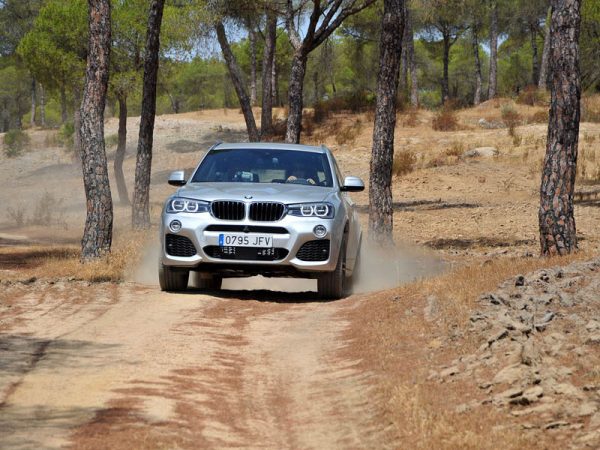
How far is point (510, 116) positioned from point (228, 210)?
106 ft

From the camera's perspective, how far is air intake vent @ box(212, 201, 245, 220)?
436 inches

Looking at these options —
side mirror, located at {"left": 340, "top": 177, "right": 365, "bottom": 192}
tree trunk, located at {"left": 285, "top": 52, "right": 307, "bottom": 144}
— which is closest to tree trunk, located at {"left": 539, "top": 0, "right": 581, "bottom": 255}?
side mirror, located at {"left": 340, "top": 177, "right": 365, "bottom": 192}

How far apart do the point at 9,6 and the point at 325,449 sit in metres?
59.9

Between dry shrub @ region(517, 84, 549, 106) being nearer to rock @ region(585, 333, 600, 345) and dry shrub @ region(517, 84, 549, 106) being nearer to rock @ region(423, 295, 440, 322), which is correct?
rock @ region(423, 295, 440, 322)

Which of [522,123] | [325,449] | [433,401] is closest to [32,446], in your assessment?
[325,449]

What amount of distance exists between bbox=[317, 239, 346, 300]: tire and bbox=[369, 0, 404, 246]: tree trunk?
6.67 meters

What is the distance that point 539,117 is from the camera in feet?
132

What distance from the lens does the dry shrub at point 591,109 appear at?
38.9 meters

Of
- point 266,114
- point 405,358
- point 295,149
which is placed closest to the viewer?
point 405,358

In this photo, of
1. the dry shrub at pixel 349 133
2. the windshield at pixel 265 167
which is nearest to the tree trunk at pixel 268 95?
the dry shrub at pixel 349 133

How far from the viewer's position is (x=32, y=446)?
531 centimetres

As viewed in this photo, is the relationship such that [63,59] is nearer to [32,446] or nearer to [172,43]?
[172,43]

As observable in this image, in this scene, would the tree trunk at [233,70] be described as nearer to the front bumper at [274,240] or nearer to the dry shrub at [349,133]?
the dry shrub at [349,133]

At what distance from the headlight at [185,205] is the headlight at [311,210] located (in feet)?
2.99
